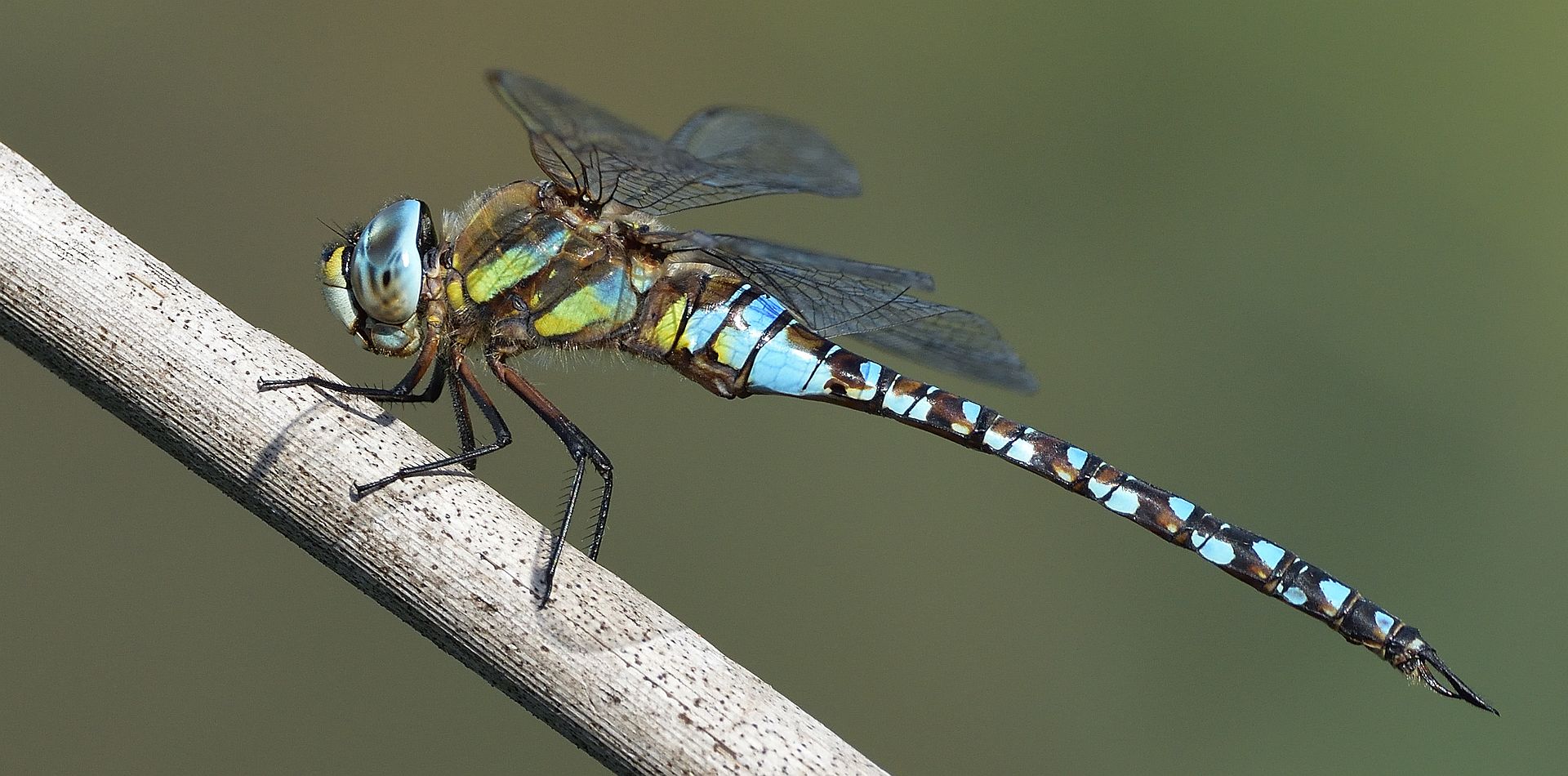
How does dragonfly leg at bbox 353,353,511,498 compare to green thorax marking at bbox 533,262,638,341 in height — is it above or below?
below

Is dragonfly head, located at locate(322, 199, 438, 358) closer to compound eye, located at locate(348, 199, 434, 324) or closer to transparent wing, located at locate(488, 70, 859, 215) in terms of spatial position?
compound eye, located at locate(348, 199, 434, 324)

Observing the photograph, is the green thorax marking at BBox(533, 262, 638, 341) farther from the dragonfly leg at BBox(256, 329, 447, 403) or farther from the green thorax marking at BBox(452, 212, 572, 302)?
the dragonfly leg at BBox(256, 329, 447, 403)

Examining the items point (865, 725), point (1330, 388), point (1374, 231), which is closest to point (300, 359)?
point (865, 725)

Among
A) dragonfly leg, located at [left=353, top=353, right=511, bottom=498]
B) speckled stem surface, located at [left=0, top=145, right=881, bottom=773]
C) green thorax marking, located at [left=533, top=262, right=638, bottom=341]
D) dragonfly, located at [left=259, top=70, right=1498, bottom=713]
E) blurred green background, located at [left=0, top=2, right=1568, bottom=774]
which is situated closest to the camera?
speckled stem surface, located at [left=0, top=145, right=881, bottom=773]

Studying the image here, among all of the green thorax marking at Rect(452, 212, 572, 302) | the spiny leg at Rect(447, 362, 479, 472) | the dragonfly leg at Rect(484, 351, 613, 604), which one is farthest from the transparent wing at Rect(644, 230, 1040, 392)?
the spiny leg at Rect(447, 362, 479, 472)

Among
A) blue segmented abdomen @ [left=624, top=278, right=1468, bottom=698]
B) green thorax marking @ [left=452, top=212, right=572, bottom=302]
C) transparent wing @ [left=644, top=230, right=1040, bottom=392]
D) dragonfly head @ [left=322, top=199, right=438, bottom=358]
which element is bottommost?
dragonfly head @ [left=322, top=199, right=438, bottom=358]

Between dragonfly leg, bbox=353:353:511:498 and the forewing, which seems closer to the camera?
dragonfly leg, bbox=353:353:511:498

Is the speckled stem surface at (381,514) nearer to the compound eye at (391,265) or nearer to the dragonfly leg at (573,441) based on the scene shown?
the dragonfly leg at (573,441)

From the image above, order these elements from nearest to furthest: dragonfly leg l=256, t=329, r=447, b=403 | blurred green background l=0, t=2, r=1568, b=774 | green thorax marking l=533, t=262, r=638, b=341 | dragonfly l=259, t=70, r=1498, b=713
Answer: dragonfly leg l=256, t=329, r=447, b=403 < dragonfly l=259, t=70, r=1498, b=713 < green thorax marking l=533, t=262, r=638, b=341 < blurred green background l=0, t=2, r=1568, b=774
